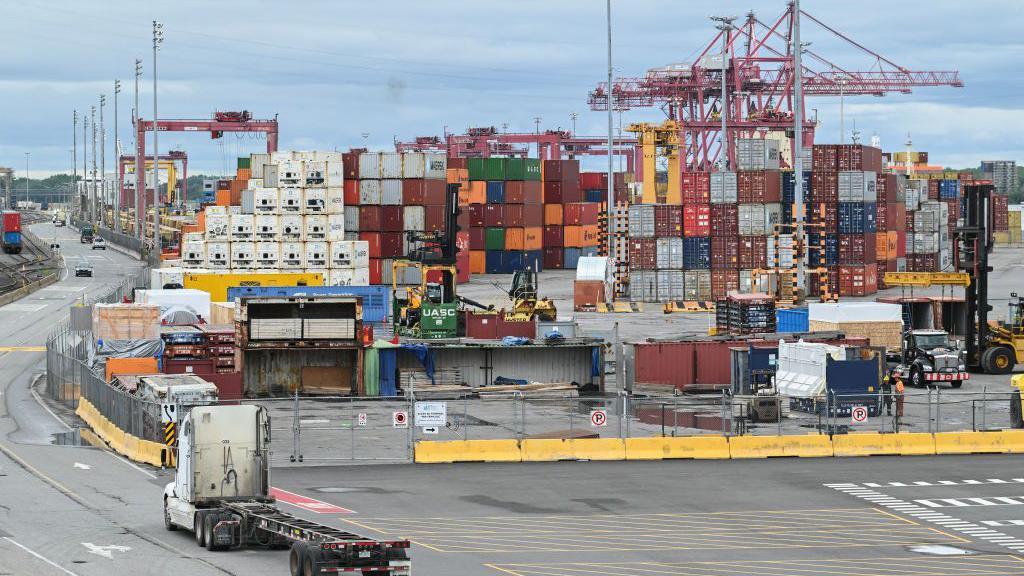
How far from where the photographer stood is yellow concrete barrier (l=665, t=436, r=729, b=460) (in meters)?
41.3

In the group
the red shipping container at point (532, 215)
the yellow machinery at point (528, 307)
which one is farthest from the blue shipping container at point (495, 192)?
the yellow machinery at point (528, 307)

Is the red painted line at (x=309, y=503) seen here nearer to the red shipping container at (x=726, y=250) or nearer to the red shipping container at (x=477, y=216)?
the red shipping container at (x=726, y=250)

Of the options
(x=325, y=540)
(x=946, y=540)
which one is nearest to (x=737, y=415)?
(x=946, y=540)

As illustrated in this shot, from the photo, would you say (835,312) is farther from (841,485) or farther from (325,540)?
(325,540)

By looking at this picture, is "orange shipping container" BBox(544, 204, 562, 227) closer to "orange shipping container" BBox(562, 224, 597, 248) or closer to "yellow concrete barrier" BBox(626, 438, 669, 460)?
"orange shipping container" BBox(562, 224, 597, 248)

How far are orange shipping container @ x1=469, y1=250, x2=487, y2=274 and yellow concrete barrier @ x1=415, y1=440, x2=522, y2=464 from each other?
8855cm

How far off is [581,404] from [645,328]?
27.4 m

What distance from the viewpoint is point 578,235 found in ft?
460

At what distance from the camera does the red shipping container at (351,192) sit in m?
106

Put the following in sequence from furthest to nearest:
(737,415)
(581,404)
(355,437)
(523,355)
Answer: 1. (523,355)
2. (581,404)
3. (737,415)
4. (355,437)

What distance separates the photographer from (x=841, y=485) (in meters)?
36.9

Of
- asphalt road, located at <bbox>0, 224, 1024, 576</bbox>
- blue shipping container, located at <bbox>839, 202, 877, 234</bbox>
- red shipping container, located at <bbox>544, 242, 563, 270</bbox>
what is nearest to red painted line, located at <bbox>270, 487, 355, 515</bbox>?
asphalt road, located at <bbox>0, 224, 1024, 576</bbox>

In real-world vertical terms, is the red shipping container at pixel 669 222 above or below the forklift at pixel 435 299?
above

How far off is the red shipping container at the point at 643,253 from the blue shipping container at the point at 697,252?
6.69 feet
